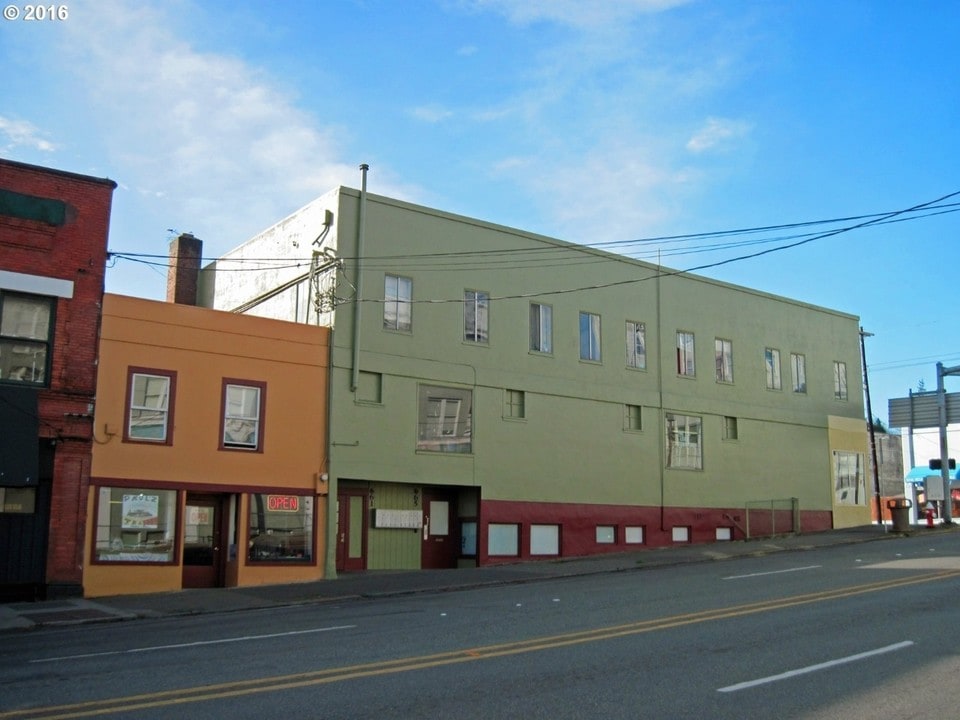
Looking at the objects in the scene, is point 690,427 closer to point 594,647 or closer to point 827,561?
point 827,561

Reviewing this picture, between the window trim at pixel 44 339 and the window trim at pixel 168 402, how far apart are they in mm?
1753

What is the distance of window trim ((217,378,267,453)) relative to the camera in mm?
23016

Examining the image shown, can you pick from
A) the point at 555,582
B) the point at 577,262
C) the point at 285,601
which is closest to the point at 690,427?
the point at 577,262

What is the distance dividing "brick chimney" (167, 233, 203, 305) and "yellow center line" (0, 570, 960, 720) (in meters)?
20.7

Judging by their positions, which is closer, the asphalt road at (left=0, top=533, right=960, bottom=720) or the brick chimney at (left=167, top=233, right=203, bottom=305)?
the asphalt road at (left=0, top=533, right=960, bottom=720)

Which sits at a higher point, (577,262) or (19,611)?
(577,262)

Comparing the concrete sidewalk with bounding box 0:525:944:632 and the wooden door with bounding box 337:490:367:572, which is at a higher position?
the wooden door with bounding box 337:490:367:572

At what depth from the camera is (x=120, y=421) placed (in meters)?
21.5

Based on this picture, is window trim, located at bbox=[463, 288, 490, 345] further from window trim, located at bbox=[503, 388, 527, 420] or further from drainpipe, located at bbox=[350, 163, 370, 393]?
drainpipe, located at bbox=[350, 163, 370, 393]

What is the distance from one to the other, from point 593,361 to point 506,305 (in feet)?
12.4

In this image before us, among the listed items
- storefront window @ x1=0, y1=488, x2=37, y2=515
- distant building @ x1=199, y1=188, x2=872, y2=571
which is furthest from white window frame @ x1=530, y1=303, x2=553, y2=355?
storefront window @ x1=0, y1=488, x2=37, y2=515

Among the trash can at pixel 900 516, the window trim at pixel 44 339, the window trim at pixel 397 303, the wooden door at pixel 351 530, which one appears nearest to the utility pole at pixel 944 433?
the trash can at pixel 900 516

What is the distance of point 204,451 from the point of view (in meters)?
22.6

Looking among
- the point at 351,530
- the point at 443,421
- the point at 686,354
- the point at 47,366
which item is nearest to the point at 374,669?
the point at 47,366
